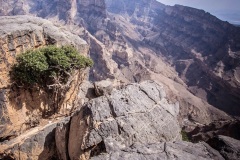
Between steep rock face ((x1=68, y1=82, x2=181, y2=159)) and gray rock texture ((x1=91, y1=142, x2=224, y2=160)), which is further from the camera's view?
steep rock face ((x1=68, y1=82, x2=181, y2=159))

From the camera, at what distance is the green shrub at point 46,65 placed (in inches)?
738

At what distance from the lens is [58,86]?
20.7 meters

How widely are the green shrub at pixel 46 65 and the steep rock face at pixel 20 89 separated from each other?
0.84m

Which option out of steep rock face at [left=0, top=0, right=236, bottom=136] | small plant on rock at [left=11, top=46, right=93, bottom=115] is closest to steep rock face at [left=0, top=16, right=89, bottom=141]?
small plant on rock at [left=11, top=46, right=93, bottom=115]

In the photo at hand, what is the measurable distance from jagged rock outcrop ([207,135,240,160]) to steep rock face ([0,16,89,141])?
51.8ft

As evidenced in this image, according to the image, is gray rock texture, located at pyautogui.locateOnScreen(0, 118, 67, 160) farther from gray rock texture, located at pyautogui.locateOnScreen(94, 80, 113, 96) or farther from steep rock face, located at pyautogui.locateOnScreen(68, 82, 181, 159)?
gray rock texture, located at pyautogui.locateOnScreen(94, 80, 113, 96)

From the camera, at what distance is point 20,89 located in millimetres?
19453

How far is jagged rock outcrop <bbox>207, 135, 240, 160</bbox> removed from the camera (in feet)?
30.0

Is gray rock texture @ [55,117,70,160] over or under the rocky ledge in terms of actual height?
under

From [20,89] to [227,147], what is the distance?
16905 mm

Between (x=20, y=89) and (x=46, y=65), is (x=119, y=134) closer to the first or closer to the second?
(x=46, y=65)

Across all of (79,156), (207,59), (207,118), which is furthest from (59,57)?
(207,59)

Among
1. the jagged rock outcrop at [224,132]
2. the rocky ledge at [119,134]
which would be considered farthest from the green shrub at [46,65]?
the jagged rock outcrop at [224,132]

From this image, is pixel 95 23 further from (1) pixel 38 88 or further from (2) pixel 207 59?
(1) pixel 38 88
